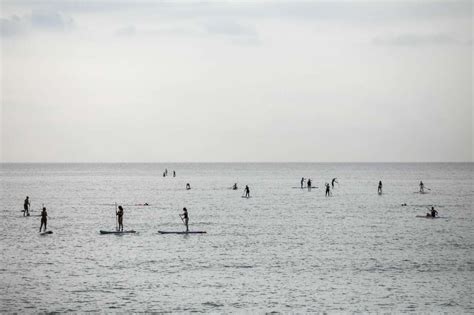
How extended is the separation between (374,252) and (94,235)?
2166 cm

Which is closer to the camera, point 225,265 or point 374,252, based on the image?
point 225,265

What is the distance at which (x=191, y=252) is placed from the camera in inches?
1722

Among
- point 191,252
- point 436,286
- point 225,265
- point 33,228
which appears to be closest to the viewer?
point 436,286

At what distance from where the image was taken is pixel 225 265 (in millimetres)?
38781

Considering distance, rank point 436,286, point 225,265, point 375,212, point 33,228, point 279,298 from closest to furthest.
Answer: point 279,298 → point 436,286 → point 225,265 → point 33,228 → point 375,212

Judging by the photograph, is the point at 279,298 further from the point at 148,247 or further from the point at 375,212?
the point at 375,212

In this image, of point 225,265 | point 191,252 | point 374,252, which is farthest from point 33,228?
point 374,252

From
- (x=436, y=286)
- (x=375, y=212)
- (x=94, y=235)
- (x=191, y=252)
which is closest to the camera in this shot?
(x=436, y=286)

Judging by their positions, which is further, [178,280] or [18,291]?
[178,280]

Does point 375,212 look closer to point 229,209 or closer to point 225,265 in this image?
point 229,209

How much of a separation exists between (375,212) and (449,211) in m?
8.53

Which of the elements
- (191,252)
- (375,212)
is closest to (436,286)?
(191,252)

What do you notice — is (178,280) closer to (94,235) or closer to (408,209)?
(94,235)

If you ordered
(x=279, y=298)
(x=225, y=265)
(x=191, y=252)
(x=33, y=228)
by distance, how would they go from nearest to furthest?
(x=279, y=298) → (x=225, y=265) → (x=191, y=252) → (x=33, y=228)
